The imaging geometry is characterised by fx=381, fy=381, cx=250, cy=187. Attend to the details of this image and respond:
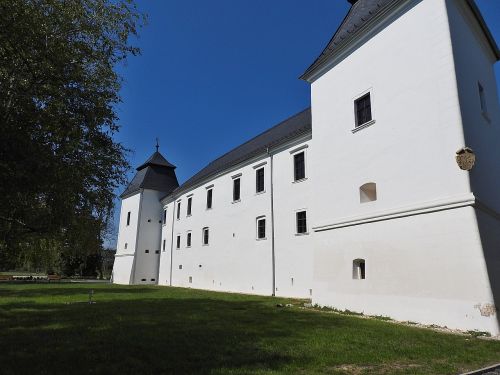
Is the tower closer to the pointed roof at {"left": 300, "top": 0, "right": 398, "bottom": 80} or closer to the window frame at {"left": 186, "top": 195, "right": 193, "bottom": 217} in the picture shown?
the window frame at {"left": 186, "top": 195, "right": 193, "bottom": 217}

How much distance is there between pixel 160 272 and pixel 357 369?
32.0m

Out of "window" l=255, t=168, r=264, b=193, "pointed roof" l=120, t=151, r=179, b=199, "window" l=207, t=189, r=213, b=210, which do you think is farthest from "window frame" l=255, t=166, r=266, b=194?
"pointed roof" l=120, t=151, r=179, b=199

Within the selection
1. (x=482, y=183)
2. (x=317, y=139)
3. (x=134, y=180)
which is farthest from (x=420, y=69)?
(x=134, y=180)

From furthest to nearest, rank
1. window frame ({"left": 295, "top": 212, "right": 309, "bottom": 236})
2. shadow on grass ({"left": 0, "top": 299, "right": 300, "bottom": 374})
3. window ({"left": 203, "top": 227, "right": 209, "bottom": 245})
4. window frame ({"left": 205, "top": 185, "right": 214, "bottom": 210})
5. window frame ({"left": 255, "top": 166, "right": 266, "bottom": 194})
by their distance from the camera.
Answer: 1. window frame ({"left": 205, "top": 185, "right": 214, "bottom": 210})
2. window ({"left": 203, "top": 227, "right": 209, "bottom": 245})
3. window frame ({"left": 255, "top": 166, "right": 266, "bottom": 194})
4. window frame ({"left": 295, "top": 212, "right": 309, "bottom": 236})
5. shadow on grass ({"left": 0, "top": 299, "right": 300, "bottom": 374})

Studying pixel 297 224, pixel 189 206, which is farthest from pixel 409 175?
pixel 189 206

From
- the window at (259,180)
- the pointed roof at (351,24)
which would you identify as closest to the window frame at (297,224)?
the window at (259,180)

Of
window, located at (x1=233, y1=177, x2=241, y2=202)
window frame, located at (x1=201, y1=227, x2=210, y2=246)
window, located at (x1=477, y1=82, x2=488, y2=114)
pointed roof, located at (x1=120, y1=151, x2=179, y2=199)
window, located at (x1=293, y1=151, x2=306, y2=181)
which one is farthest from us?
pointed roof, located at (x1=120, y1=151, x2=179, y2=199)

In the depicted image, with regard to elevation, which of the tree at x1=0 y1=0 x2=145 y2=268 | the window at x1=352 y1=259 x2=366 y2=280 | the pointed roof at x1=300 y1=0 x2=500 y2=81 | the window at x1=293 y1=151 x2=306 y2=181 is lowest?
the window at x1=352 y1=259 x2=366 y2=280

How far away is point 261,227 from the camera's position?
70.8 feet

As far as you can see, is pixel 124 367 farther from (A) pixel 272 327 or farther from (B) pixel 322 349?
(A) pixel 272 327

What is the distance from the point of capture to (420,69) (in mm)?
11398

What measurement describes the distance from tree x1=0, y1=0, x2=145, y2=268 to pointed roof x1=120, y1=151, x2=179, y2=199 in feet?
98.4

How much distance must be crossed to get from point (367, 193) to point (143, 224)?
91.0 ft

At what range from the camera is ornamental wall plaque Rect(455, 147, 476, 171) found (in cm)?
959
